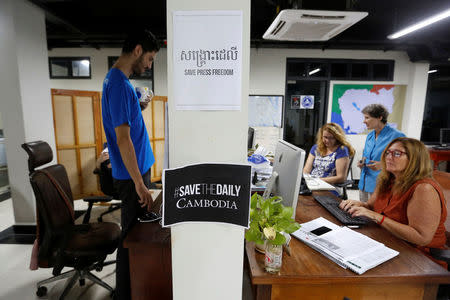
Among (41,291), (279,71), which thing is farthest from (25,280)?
(279,71)

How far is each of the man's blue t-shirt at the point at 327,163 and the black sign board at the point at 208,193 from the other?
2.34m

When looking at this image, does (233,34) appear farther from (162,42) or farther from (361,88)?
(361,88)

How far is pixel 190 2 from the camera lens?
707 mm

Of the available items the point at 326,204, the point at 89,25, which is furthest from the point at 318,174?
the point at 89,25

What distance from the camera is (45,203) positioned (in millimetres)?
1655

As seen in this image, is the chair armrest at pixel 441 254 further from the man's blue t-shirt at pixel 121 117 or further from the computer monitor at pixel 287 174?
the man's blue t-shirt at pixel 121 117

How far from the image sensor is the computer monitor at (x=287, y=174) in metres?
1.23

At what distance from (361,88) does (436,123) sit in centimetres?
224

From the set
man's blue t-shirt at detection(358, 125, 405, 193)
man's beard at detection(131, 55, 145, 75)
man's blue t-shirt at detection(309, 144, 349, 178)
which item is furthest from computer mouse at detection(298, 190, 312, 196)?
man's beard at detection(131, 55, 145, 75)

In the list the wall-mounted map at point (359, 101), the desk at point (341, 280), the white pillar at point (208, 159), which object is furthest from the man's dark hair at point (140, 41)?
the wall-mounted map at point (359, 101)

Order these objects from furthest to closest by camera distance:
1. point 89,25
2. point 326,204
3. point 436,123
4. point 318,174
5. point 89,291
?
point 436,123
point 89,25
point 318,174
point 89,291
point 326,204

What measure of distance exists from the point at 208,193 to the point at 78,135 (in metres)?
3.95

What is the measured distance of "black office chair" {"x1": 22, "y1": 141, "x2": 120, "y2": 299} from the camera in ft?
5.50

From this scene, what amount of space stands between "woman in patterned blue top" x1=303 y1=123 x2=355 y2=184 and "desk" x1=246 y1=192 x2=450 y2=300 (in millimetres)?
1630
